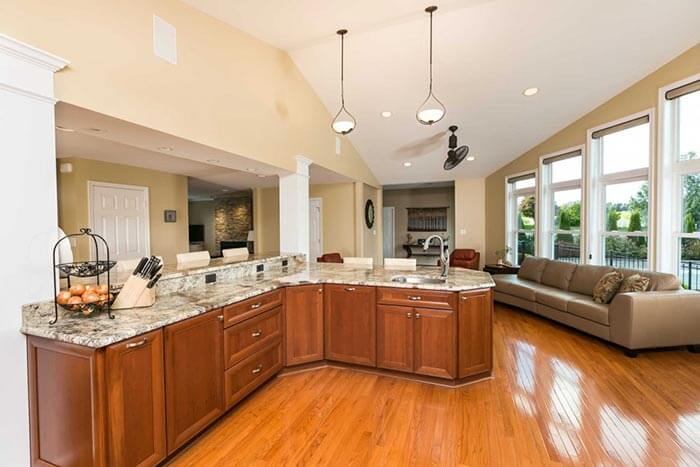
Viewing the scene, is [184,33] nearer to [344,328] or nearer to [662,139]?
[344,328]

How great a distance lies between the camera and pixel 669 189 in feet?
12.1

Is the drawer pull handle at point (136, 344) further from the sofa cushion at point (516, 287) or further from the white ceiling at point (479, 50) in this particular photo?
the sofa cushion at point (516, 287)

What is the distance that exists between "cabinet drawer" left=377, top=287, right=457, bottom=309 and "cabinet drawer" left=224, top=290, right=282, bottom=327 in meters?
0.93

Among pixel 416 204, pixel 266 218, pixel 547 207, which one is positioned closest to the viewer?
pixel 547 207

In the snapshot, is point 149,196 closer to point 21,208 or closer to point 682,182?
point 21,208

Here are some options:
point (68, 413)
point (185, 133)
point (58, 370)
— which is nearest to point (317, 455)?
point (68, 413)

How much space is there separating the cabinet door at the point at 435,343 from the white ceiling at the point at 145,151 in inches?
96.8

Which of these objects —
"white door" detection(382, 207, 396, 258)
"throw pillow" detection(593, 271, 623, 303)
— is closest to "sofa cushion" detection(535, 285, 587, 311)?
"throw pillow" detection(593, 271, 623, 303)

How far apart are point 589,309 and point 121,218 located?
6813mm

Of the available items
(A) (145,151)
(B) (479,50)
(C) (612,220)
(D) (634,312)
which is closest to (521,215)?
(C) (612,220)

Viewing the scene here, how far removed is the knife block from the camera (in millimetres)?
1978

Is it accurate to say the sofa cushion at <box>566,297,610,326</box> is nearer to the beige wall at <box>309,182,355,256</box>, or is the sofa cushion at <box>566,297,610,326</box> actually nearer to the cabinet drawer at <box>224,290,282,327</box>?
the cabinet drawer at <box>224,290,282,327</box>

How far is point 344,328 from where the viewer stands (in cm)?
302

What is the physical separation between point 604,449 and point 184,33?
419 cm
